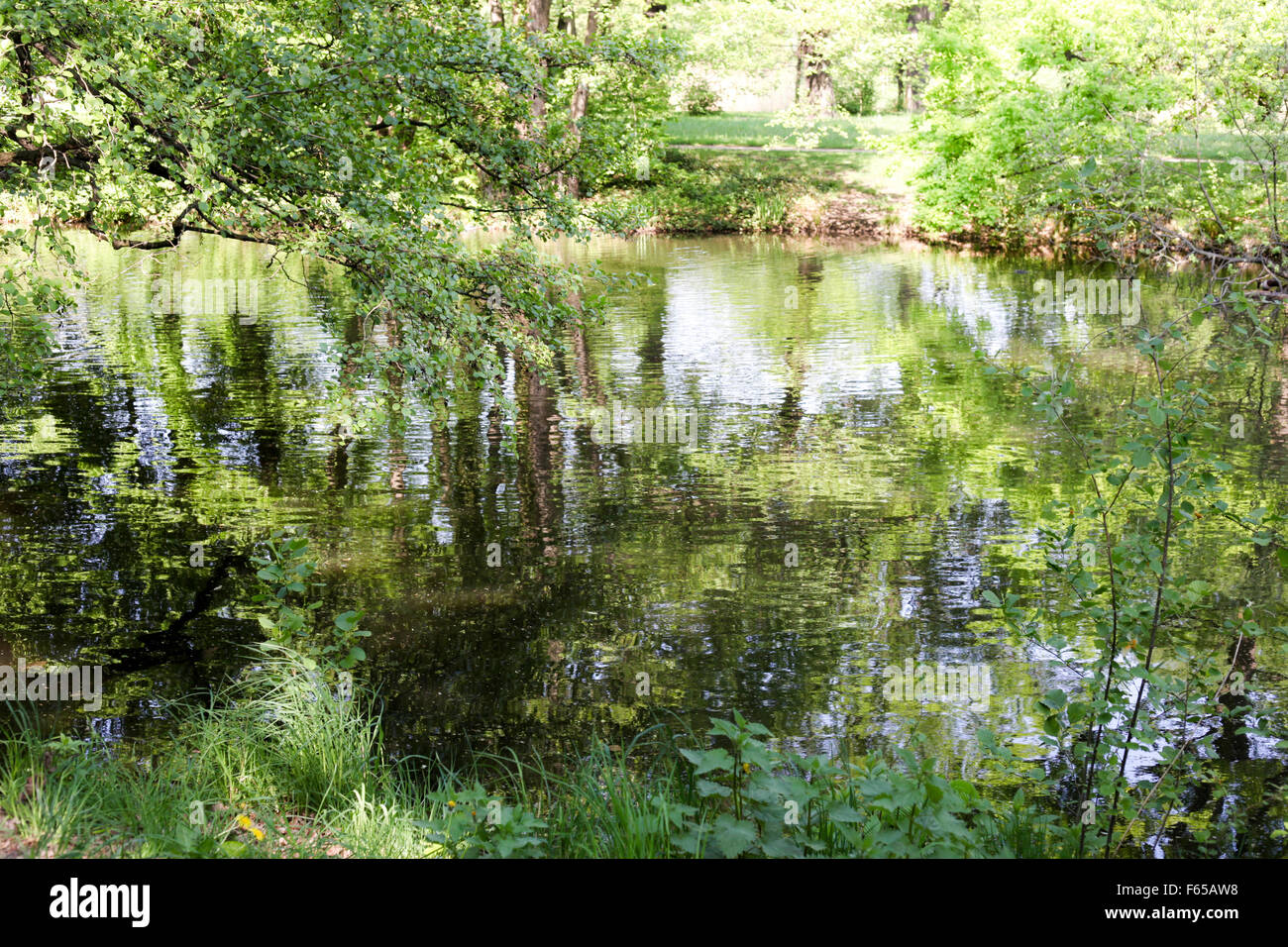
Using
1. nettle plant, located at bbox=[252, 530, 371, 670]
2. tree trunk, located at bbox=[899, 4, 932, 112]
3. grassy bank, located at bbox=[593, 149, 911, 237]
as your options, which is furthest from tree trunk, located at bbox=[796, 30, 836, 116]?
nettle plant, located at bbox=[252, 530, 371, 670]

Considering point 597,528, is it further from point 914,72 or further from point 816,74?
point 914,72

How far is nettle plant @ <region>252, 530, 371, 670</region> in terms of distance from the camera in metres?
6.27

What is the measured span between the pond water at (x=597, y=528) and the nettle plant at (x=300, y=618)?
1.00 feet

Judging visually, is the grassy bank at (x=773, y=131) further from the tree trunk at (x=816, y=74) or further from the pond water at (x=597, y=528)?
the pond water at (x=597, y=528)

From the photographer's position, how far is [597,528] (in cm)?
1080

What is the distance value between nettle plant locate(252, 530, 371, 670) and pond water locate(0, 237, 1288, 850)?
305 mm

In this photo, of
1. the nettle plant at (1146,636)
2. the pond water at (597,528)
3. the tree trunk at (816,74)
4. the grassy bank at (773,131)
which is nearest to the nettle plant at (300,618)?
the pond water at (597,528)

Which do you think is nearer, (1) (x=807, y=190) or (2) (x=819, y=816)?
(2) (x=819, y=816)

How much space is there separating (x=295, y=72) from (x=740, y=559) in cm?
520

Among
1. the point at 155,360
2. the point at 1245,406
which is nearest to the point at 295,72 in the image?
the point at 155,360

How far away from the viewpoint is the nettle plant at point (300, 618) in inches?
247

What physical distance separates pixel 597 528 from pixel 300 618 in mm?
4369

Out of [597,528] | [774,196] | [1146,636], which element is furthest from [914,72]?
[1146,636]

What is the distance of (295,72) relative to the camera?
308 inches
